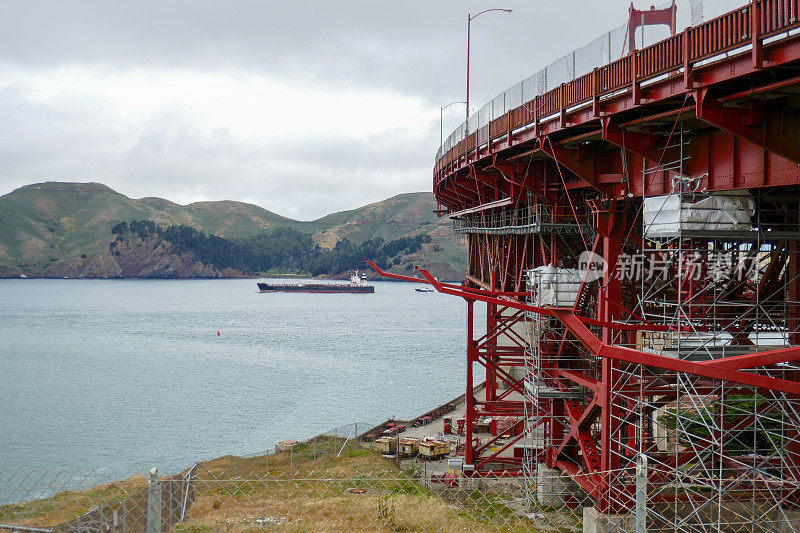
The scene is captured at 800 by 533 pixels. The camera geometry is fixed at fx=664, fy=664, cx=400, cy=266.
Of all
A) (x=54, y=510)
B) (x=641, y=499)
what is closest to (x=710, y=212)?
(x=641, y=499)

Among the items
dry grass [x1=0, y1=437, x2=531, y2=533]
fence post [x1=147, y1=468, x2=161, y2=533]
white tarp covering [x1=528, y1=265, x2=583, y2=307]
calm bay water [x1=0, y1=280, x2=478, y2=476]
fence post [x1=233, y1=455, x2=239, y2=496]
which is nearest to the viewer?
fence post [x1=147, y1=468, x2=161, y2=533]

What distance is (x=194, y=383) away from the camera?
6372cm

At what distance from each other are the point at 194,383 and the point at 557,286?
169 feet

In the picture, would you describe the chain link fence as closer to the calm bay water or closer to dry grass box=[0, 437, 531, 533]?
dry grass box=[0, 437, 531, 533]

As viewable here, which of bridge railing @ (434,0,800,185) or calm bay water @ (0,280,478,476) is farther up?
bridge railing @ (434,0,800,185)

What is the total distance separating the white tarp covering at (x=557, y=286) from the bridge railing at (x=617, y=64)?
447cm

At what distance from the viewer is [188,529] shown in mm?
12898

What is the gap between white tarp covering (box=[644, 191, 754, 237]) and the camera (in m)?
12.4

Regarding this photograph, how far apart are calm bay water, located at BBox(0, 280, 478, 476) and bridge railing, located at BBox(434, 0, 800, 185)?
2927cm

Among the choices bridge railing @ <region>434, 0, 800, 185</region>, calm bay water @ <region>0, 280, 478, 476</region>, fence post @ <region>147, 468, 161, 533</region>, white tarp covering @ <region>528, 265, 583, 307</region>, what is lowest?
calm bay water @ <region>0, 280, 478, 476</region>

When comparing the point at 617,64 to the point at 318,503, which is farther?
the point at 318,503

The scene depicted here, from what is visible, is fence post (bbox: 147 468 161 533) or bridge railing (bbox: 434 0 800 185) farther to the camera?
bridge railing (bbox: 434 0 800 185)

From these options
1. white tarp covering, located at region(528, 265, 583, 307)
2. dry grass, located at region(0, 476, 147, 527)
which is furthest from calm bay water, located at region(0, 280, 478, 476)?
white tarp covering, located at region(528, 265, 583, 307)

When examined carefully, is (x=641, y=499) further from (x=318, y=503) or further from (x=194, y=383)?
(x=194, y=383)
